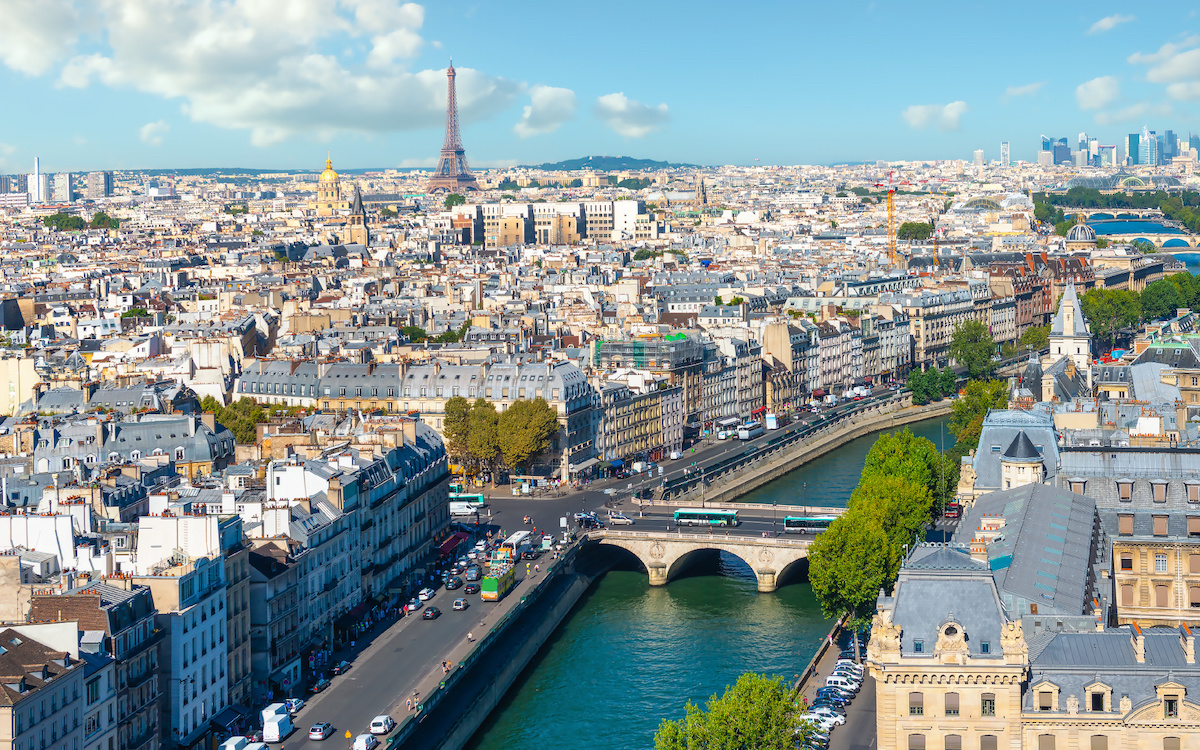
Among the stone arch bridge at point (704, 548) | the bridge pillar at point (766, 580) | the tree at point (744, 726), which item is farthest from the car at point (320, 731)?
the bridge pillar at point (766, 580)

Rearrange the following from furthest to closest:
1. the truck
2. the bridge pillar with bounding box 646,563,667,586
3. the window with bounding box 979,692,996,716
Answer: the bridge pillar with bounding box 646,563,667,586 < the truck < the window with bounding box 979,692,996,716

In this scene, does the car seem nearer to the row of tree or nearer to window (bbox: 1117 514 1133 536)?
window (bbox: 1117 514 1133 536)

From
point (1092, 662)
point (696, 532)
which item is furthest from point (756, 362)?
point (1092, 662)

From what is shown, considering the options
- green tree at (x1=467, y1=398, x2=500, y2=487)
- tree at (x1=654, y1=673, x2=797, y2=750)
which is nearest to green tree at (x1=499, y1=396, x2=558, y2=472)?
green tree at (x1=467, y1=398, x2=500, y2=487)

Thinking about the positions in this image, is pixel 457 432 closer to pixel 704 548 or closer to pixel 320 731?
pixel 704 548

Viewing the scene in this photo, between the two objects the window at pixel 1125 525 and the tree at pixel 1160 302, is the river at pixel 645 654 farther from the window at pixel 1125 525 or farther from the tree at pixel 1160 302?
the tree at pixel 1160 302

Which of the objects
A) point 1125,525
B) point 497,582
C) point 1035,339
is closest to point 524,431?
point 497,582

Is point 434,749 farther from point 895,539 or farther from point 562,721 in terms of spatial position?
point 895,539
